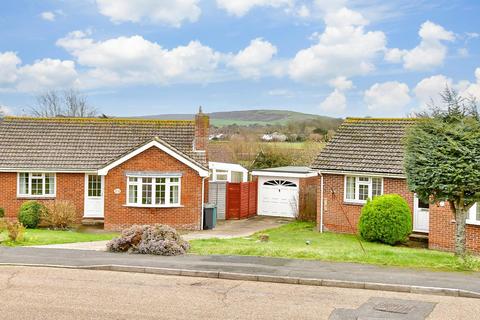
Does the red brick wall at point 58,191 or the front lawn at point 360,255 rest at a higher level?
the red brick wall at point 58,191

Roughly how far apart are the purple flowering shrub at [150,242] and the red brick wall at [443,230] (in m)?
10.2

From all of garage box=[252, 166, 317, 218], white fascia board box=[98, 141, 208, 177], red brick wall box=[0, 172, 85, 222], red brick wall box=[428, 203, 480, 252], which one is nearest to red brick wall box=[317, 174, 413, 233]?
red brick wall box=[428, 203, 480, 252]

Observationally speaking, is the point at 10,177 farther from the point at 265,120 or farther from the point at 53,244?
the point at 265,120

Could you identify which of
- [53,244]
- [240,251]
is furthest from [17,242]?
[240,251]

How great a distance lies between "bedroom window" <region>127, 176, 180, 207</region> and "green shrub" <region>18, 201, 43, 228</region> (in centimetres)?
424

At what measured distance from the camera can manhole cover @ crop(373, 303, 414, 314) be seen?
37.1 ft

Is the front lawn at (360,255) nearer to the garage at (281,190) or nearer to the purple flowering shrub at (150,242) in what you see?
the purple flowering shrub at (150,242)

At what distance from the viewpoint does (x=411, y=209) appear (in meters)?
24.9

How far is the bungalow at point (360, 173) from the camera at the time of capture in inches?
991

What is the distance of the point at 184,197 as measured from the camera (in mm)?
27812

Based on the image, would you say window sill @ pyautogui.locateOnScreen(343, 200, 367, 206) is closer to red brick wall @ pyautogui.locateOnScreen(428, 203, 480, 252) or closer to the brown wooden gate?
red brick wall @ pyautogui.locateOnScreen(428, 203, 480, 252)

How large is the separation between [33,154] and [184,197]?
8.18m

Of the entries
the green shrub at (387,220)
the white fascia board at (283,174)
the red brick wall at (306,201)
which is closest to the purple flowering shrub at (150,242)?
the green shrub at (387,220)

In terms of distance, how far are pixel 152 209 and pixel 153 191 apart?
0.83 m
